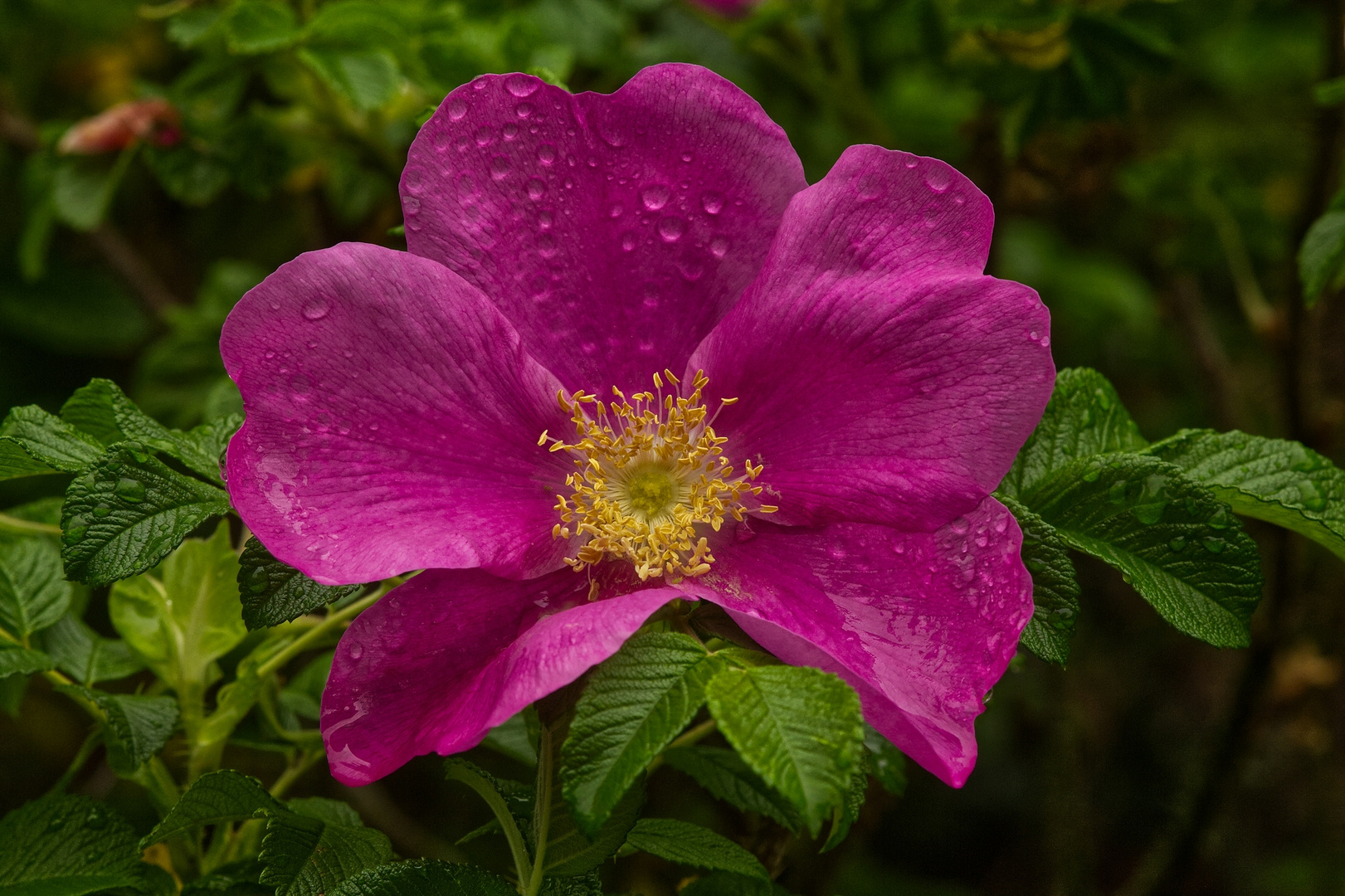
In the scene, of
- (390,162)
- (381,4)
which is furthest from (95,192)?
(381,4)

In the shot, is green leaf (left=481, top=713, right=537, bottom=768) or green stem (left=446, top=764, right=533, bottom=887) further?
green leaf (left=481, top=713, right=537, bottom=768)

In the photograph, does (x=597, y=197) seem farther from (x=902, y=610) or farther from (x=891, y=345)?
(x=902, y=610)

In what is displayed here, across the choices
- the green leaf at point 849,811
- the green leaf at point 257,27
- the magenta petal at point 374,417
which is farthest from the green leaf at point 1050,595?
the green leaf at point 257,27

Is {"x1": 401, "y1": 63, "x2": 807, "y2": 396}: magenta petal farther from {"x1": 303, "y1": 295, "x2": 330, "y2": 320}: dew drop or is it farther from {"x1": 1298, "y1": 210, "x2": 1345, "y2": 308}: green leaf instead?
{"x1": 1298, "y1": 210, "x2": 1345, "y2": 308}: green leaf

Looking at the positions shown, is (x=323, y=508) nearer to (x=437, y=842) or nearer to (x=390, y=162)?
(x=390, y=162)

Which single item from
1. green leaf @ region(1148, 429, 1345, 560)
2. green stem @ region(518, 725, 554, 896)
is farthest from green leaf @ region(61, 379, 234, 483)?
green leaf @ region(1148, 429, 1345, 560)

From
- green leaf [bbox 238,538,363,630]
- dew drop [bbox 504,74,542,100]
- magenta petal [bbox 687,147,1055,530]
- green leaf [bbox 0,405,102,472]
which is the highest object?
dew drop [bbox 504,74,542,100]

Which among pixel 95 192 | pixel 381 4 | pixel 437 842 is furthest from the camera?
pixel 437 842
